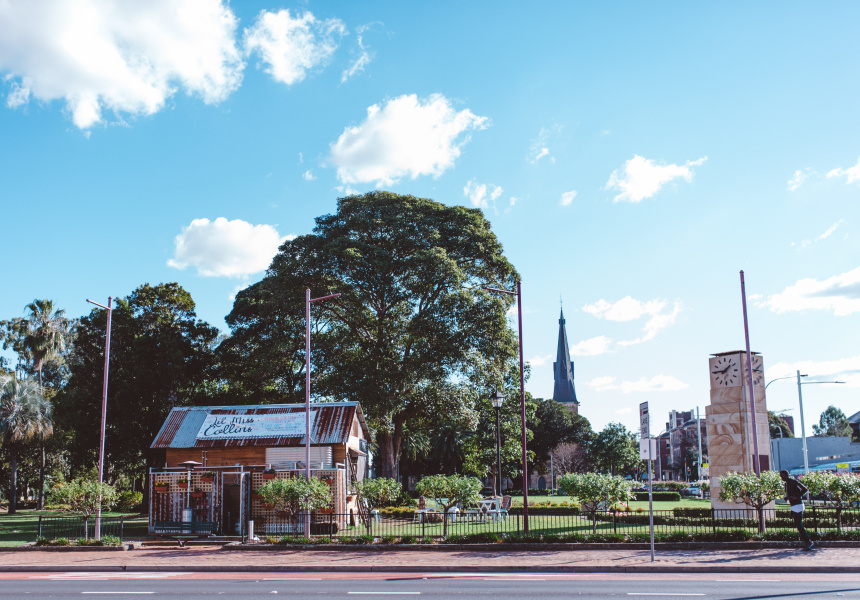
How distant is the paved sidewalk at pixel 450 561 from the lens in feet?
51.9

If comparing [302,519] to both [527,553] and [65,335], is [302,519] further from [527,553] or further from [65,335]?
[65,335]

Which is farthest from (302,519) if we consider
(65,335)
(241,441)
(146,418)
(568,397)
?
(568,397)

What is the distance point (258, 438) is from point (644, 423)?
16.8 m

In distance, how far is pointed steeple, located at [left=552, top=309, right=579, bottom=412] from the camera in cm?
15200

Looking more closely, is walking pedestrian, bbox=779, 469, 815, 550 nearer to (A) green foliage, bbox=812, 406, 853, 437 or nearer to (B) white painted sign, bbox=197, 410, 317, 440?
(B) white painted sign, bbox=197, 410, 317, 440

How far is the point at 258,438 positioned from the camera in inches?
1072

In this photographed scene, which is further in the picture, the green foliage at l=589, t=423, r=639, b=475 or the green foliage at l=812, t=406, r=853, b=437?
the green foliage at l=812, t=406, r=853, b=437

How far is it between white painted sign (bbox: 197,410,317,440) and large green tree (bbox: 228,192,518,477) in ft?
23.9

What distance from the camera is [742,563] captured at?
16.0 metres

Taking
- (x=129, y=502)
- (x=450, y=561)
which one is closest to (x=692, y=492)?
(x=129, y=502)

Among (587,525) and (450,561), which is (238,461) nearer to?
(450,561)

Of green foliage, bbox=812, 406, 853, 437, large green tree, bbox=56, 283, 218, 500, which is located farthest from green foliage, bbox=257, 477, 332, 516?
green foliage, bbox=812, 406, 853, 437

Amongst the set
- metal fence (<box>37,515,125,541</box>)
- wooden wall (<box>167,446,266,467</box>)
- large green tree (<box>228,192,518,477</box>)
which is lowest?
metal fence (<box>37,515,125,541</box>)

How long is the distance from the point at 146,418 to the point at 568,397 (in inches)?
4969
